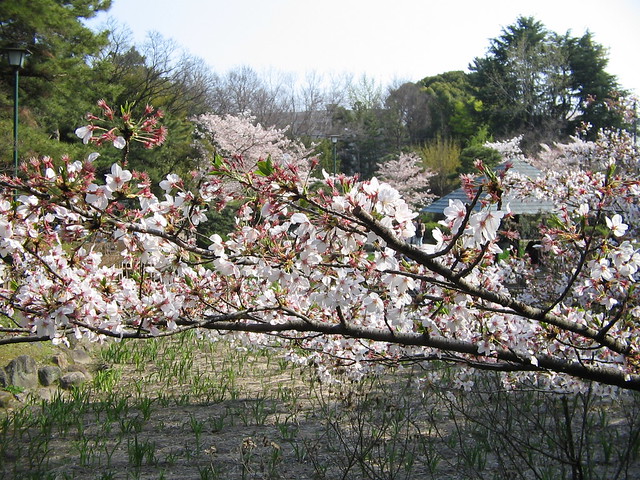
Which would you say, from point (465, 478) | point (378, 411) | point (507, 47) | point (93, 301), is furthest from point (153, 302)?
point (507, 47)

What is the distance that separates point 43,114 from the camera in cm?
1435

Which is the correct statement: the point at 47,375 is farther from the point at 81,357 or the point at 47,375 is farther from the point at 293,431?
the point at 293,431

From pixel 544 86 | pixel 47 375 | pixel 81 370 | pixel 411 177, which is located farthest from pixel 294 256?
pixel 544 86

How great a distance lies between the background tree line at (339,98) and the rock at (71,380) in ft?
25.6

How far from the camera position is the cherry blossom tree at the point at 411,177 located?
28656 millimetres

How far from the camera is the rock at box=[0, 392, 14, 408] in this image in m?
4.21

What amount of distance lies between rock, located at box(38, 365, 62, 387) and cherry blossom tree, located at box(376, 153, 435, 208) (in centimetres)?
2416

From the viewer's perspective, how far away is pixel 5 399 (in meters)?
4.24

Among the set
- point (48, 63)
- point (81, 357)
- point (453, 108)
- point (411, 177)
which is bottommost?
point (81, 357)

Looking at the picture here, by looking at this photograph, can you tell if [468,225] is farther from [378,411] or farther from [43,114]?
[43,114]

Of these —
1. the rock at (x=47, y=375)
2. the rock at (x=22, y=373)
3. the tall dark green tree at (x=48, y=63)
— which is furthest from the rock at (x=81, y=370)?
the tall dark green tree at (x=48, y=63)

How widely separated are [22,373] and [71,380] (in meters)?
0.38

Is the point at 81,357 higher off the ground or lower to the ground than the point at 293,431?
lower

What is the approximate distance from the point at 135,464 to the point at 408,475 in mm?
1449
